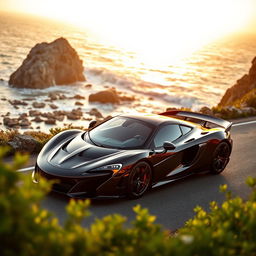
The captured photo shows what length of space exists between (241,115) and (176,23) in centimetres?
18722

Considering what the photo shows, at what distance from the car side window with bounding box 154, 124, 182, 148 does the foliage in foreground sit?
202 inches

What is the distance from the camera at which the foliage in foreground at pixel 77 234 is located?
286 centimetres

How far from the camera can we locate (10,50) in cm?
9888

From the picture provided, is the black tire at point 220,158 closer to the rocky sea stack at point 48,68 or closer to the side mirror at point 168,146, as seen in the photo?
the side mirror at point 168,146

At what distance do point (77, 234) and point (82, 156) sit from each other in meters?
5.13

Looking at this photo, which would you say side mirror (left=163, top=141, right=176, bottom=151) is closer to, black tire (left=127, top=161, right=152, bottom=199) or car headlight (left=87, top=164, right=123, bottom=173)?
black tire (left=127, top=161, right=152, bottom=199)

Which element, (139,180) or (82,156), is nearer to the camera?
(82,156)

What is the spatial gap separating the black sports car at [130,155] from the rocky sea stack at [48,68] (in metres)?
50.5

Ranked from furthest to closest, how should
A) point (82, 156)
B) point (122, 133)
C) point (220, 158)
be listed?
point (220, 158), point (122, 133), point (82, 156)

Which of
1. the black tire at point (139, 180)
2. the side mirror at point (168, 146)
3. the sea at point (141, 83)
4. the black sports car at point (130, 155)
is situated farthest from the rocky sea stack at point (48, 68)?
the black tire at point (139, 180)

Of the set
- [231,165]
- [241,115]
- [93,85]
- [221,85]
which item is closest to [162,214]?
[231,165]

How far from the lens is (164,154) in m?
8.88

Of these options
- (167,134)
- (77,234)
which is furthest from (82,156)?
(77,234)

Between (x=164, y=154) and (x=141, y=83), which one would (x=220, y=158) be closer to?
(x=164, y=154)
